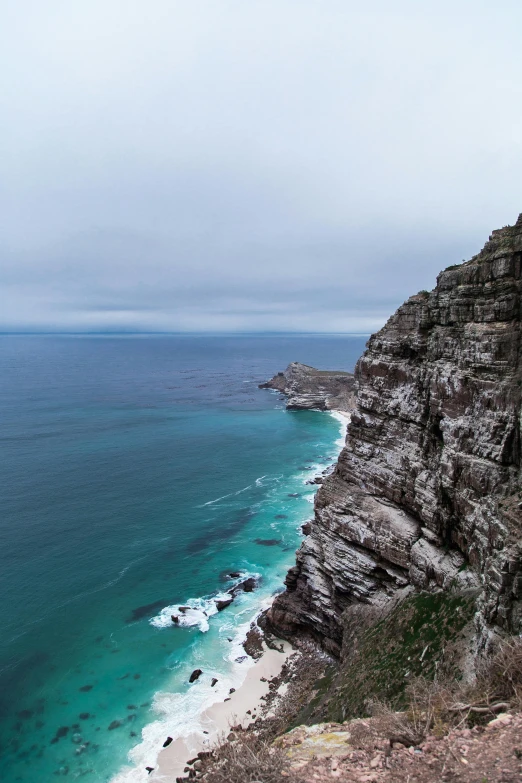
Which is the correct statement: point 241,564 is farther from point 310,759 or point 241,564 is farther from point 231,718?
point 310,759

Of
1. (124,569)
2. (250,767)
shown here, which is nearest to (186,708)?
(124,569)

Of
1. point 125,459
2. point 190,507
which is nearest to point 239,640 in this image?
point 190,507

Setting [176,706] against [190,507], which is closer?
[176,706]

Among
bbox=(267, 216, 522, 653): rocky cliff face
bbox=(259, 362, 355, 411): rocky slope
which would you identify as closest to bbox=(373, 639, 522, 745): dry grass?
bbox=(267, 216, 522, 653): rocky cliff face

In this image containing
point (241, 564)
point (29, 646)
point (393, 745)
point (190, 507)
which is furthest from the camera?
point (190, 507)

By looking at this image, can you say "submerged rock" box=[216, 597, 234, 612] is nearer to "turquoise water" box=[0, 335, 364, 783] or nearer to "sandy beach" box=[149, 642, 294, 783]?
"turquoise water" box=[0, 335, 364, 783]

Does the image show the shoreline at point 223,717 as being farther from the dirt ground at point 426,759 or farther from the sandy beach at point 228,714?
the dirt ground at point 426,759

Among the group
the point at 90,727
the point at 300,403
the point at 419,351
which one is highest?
the point at 419,351
